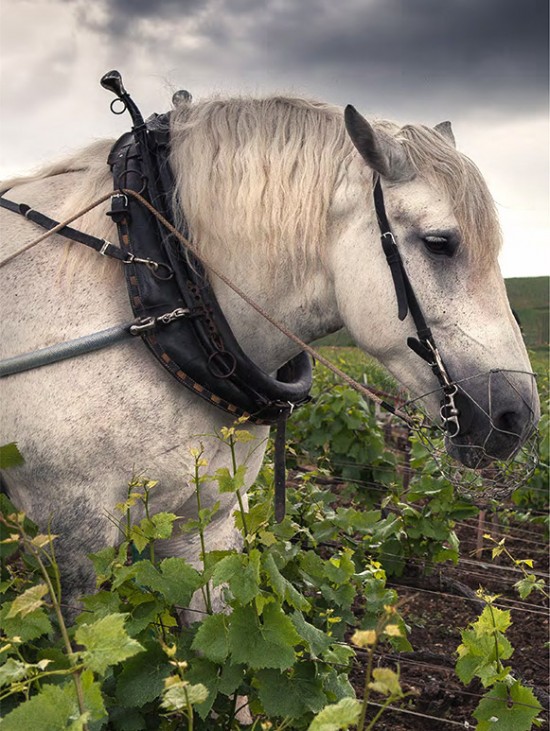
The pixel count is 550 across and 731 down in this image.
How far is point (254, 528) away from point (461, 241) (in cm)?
100

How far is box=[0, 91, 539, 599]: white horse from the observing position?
2066mm

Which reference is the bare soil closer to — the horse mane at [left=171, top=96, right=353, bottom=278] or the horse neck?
the horse neck

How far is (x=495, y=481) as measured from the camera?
7.03 feet

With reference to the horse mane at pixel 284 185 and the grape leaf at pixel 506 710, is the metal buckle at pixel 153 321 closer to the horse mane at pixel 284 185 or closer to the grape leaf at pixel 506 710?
the horse mane at pixel 284 185

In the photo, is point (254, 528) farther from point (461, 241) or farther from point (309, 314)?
point (461, 241)

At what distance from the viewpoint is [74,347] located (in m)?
2.06

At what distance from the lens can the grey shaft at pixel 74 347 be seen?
6.77 feet

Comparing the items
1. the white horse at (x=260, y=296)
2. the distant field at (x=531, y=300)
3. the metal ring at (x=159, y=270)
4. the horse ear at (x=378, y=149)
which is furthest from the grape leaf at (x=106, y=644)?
the distant field at (x=531, y=300)

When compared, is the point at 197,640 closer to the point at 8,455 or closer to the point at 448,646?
the point at 8,455

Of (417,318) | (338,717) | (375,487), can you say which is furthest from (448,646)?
(338,717)

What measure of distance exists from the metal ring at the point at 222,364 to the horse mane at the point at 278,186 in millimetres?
284

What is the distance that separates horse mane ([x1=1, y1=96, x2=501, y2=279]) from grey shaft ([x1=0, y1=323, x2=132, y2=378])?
1.05 feet

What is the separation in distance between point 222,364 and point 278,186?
0.52 metres

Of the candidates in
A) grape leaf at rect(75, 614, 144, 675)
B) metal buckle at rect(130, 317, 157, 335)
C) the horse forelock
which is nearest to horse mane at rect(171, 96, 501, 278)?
the horse forelock
